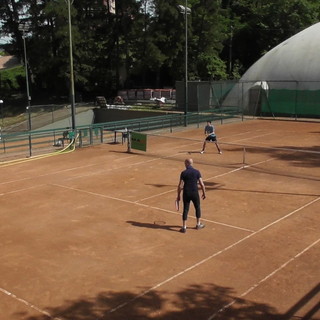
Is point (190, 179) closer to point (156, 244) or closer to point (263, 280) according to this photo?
point (156, 244)

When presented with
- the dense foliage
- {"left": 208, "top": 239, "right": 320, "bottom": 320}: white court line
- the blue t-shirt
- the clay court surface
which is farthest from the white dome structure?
{"left": 208, "top": 239, "right": 320, "bottom": 320}: white court line

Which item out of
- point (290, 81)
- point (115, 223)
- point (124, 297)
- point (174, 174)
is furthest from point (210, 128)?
point (290, 81)

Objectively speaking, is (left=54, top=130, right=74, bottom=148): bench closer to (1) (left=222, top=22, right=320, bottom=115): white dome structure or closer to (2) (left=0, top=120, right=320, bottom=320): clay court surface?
(2) (left=0, top=120, right=320, bottom=320): clay court surface

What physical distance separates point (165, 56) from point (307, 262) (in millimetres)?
49994

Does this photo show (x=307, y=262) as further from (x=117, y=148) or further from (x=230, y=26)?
(x=230, y=26)

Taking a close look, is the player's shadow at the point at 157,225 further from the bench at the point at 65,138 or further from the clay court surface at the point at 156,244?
the bench at the point at 65,138

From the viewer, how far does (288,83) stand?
42844mm

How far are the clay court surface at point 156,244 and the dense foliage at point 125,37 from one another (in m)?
39.2

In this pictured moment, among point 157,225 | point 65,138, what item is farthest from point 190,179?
point 65,138

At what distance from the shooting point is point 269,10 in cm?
6562

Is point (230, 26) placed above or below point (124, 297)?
above

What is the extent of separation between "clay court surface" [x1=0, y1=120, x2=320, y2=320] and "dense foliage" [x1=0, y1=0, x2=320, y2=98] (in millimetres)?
39182

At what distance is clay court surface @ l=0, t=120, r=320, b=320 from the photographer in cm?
785

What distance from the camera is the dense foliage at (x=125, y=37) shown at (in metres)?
56.2
